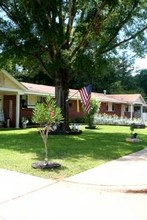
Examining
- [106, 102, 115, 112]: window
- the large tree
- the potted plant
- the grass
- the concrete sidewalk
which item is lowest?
the concrete sidewalk

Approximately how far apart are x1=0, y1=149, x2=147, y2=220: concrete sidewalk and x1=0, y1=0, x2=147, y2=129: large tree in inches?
453

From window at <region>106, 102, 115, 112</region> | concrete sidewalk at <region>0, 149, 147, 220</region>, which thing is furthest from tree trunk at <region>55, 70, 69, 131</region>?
window at <region>106, 102, 115, 112</region>

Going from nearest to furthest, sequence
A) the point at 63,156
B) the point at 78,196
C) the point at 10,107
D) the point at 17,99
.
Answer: the point at 78,196
the point at 63,156
the point at 17,99
the point at 10,107

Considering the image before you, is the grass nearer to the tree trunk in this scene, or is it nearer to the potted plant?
the potted plant

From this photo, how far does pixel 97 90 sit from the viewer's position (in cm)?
6575

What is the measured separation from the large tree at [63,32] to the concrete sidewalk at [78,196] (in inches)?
453

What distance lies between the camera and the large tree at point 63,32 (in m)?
19.5

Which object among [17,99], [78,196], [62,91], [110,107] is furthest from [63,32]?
[110,107]

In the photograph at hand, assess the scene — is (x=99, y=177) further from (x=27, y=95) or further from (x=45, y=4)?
(x=27, y=95)

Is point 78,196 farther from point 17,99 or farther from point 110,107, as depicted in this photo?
point 110,107

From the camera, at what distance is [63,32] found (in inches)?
792

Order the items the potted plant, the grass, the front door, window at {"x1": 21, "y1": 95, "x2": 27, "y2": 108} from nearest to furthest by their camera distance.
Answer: the grass
the potted plant
the front door
window at {"x1": 21, "y1": 95, "x2": 27, "y2": 108}

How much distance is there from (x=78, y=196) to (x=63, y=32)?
14193 millimetres

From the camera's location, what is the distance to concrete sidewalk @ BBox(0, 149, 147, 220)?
629cm
